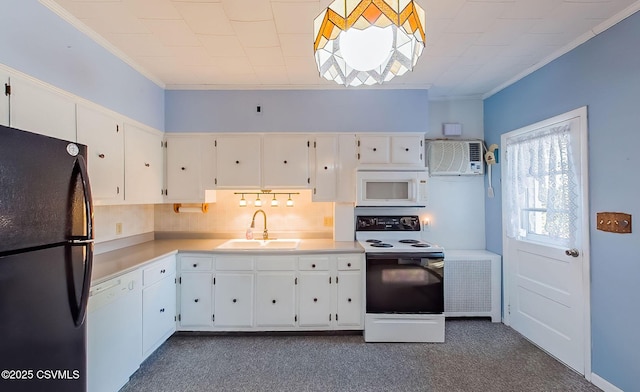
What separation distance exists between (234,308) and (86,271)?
1615 millimetres

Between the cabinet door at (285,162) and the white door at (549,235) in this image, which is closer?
the white door at (549,235)

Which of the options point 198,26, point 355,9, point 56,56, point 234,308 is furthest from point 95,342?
point 355,9

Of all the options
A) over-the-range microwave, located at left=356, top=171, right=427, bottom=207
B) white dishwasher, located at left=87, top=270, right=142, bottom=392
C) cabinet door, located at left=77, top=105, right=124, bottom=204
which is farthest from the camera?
over-the-range microwave, located at left=356, top=171, right=427, bottom=207

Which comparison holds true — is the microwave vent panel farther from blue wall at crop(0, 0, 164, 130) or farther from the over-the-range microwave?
blue wall at crop(0, 0, 164, 130)

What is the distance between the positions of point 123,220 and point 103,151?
37.8 inches

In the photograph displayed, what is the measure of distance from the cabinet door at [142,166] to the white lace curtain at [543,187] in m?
3.75

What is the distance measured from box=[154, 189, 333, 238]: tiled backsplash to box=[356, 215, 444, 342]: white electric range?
0.91 m

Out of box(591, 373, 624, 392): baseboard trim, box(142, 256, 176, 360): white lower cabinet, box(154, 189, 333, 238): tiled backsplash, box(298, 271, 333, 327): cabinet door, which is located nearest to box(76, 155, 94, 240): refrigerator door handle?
box(142, 256, 176, 360): white lower cabinet

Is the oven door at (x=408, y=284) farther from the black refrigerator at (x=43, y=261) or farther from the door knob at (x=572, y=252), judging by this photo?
the black refrigerator at (x=43, y=261)

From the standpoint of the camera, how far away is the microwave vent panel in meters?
3.43

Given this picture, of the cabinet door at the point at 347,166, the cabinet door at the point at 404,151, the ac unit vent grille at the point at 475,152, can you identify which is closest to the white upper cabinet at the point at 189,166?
the cabinet door at the point at 347,166

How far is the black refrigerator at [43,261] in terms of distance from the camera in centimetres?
111

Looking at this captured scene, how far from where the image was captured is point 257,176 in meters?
3.16

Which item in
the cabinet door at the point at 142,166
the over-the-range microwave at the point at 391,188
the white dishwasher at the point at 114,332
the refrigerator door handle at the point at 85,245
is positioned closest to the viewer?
the refrigerator door handle at the point at 85,245
